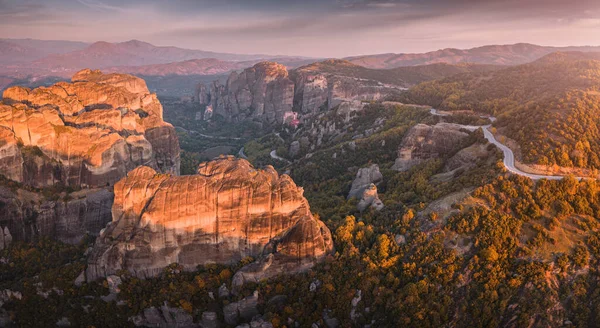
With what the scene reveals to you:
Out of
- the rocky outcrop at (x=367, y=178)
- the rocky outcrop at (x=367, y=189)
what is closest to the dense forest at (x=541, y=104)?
the rocky outcrop at (x=367, y=189)

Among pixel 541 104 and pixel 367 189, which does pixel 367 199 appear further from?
pixel 541 104

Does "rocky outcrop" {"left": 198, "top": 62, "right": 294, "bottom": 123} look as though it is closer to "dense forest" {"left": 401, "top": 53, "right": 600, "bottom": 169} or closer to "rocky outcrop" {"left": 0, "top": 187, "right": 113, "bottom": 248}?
"dense forest" {"left": 401, "top": 53, "right": 600, "bottom": 169}

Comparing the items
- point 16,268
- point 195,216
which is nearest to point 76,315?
point 16,268

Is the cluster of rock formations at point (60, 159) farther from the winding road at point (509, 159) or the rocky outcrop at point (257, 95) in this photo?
the rocky outcrop at point (257, 95)

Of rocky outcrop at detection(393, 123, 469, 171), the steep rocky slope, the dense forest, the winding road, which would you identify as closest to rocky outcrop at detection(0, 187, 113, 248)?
rocky outcrop at detection(393, 123, 469, 171)

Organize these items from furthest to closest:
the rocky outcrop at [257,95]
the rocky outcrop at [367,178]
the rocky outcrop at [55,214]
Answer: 1. the rocky outcrop at [257,95]
2. the rocky outcrop at [367,178]
3. the rocky outcrop at [55,214]

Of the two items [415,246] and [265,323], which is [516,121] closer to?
[415,246]

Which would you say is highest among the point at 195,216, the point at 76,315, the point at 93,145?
the point at 93,145
